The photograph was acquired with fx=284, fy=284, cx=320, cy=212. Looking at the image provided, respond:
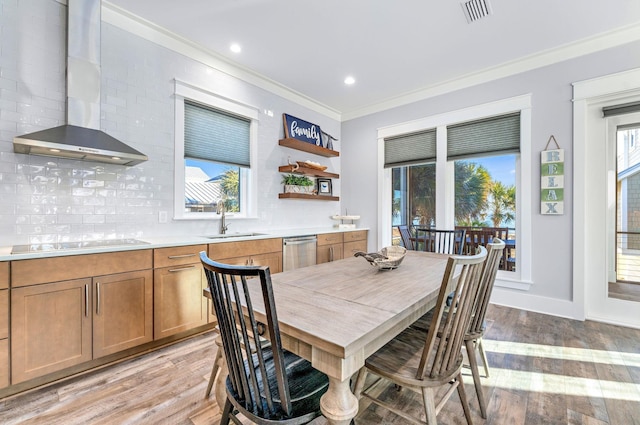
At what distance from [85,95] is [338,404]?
2.94 meters

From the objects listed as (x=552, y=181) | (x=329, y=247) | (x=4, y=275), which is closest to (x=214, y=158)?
(x=329, y=247)

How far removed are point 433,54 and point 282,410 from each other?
3719 mm

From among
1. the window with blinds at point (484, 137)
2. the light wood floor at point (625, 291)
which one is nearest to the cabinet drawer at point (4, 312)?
the window with blinds at point (484, 137)

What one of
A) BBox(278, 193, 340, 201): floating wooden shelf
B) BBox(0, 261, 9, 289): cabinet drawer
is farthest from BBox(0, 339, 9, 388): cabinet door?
BBox(278, 193, 340, 201): floating wooden shelf

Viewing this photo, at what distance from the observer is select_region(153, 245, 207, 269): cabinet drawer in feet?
7.72

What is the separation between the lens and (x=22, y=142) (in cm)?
192

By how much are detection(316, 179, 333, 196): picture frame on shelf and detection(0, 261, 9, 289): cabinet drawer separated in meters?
3.62

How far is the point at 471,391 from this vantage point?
1865 mm

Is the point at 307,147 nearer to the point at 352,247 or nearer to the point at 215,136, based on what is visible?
the point at 215,136

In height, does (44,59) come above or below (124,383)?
above

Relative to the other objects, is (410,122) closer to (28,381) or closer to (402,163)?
(402,163)

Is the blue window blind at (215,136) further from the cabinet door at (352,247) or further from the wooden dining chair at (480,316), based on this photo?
the wooden dining chair at (480,316)

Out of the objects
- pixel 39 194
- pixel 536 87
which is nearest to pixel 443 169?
pixel 536 87

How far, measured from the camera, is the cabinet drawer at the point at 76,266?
5.85ft
